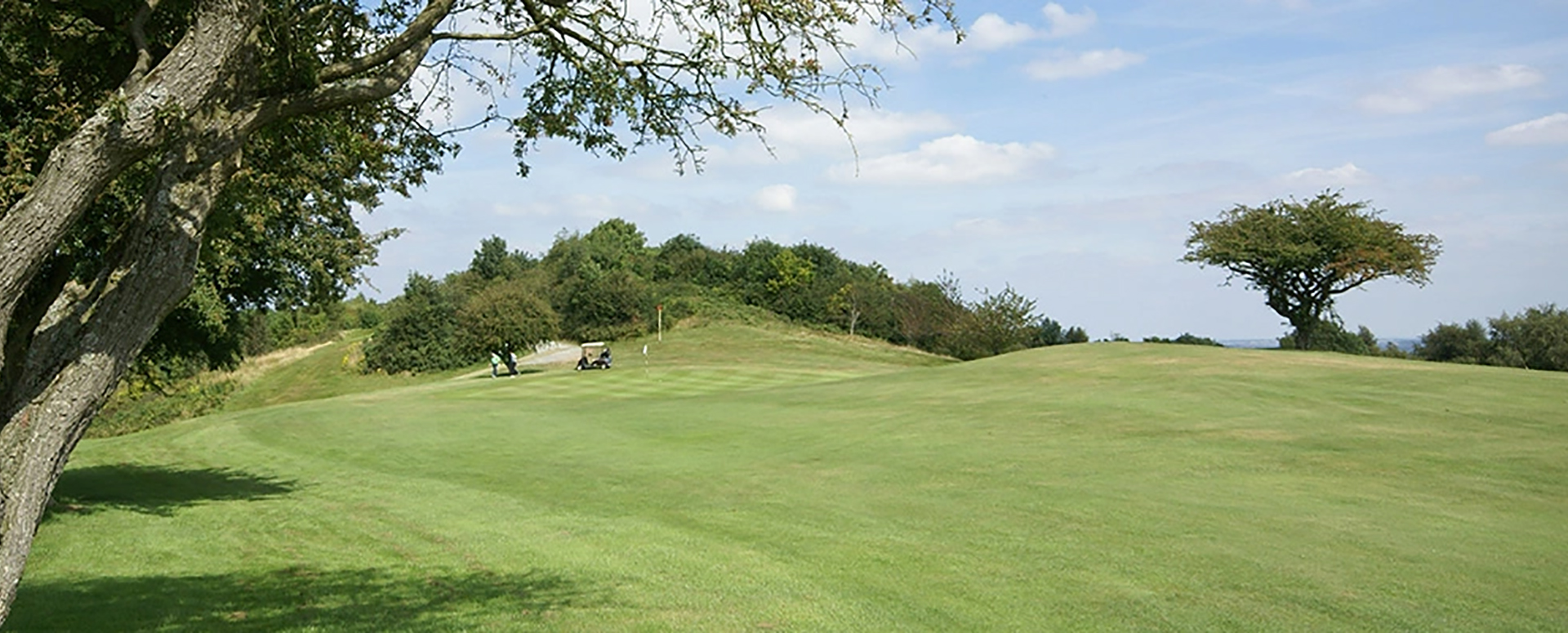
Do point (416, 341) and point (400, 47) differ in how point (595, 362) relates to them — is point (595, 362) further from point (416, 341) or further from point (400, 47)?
point (400, 47)

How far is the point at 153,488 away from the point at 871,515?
1223 cm

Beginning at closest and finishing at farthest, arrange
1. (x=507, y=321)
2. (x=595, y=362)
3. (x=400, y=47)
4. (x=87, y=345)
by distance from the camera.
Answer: (x=87, y=345) → (x=400, y=47) → (x=595, y=362) → (x=507, y=321)

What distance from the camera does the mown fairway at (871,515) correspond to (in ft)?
30.5

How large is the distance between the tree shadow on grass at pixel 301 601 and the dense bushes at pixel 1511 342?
61655 mm

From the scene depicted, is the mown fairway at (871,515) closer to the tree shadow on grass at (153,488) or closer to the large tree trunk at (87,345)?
the tree shadow on grass at (153,488)

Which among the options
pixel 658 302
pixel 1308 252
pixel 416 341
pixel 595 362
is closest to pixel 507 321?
pixel 595 362

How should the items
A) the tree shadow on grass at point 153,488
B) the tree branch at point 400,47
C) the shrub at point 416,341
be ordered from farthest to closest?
the shrub at point 416,341, the tree shadow on grass at point 153,488, the tree branch at point 400,47

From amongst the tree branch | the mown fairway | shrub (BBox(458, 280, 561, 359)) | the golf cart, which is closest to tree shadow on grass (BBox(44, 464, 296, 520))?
the mown fairway

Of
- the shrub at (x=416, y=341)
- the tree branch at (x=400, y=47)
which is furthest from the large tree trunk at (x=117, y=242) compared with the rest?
the shrub at (x=416, y=341)

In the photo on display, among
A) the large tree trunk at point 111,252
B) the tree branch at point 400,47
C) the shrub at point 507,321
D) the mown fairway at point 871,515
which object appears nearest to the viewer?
the large tree trunk at point 111,252

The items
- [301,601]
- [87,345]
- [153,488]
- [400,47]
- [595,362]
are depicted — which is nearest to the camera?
[87,345]

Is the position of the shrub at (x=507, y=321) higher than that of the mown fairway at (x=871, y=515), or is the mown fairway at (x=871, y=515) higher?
the shrub at (x=507, y=321)

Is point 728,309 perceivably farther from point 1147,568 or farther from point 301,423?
point 1147,568

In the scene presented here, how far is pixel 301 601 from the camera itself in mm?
9695
